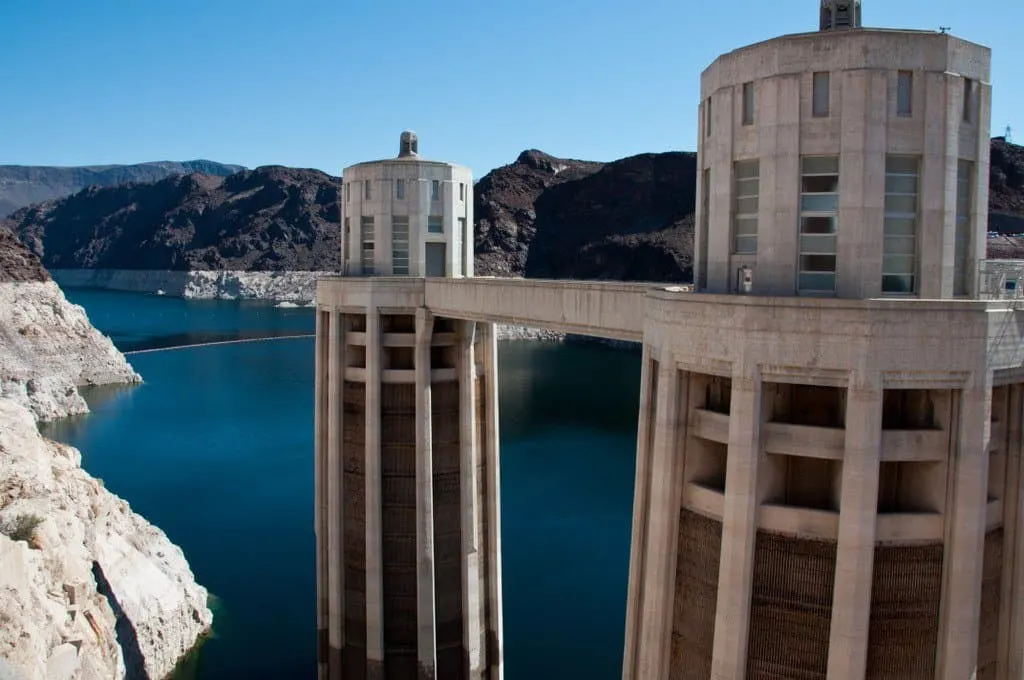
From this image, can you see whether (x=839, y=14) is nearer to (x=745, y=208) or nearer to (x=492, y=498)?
(x=745, y=208)

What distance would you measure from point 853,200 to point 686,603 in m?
5.93

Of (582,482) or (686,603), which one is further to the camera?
(582,482)

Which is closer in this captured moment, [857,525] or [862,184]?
[857,525]

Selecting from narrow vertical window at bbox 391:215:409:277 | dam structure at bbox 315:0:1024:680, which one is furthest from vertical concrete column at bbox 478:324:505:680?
dam structure at bbox 315:0:1024:680

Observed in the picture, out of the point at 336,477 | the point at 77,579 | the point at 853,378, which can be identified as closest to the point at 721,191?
the point at 853,378

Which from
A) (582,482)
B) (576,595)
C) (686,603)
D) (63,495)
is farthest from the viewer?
(582,482)

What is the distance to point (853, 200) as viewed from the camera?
37.4 ft

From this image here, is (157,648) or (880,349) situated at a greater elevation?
(880,349)

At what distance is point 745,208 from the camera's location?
12398mm

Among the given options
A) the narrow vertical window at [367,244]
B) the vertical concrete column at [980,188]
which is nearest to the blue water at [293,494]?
the narrow vertical window at [367,244]

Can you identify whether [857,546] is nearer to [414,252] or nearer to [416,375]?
[416,375]

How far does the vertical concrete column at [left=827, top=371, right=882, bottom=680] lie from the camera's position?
10781mm

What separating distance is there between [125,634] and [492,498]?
12057 millimetres

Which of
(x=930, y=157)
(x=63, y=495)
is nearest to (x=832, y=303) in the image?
(x=930, y=157)
